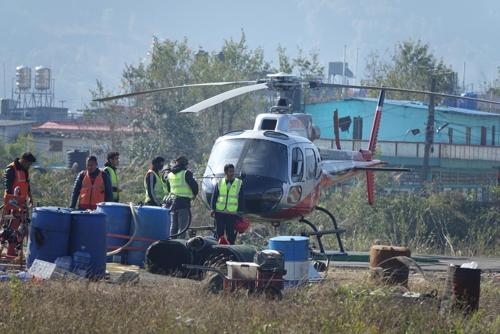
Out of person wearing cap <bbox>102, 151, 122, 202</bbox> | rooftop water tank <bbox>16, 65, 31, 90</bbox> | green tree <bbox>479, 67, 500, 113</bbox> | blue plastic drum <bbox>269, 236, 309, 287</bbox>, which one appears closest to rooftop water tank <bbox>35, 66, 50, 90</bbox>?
rooftop water tank <bbox>16, 65, 31, 90</bbox>

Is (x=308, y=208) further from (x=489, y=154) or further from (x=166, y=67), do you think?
(x=166, y=67)

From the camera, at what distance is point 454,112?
169 feet

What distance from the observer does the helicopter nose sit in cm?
1480

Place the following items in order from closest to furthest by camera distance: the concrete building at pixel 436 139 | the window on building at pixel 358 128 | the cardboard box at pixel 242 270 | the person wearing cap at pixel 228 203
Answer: the cardboard box at pixel 242 270 < the person wearing cap at pixel 228 203 < the concrete building at pixel 436 139 < the window on building at pixel 358 128

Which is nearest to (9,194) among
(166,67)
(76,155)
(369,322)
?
(369,322)

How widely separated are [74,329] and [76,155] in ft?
113

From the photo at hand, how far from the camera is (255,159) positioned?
15.0 m

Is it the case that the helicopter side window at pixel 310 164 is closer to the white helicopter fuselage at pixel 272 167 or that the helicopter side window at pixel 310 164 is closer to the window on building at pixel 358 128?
the white helicopter fuselage at pixel 272 167

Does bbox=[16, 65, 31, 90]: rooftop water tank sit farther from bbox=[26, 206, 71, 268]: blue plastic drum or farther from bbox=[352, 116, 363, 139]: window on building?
bbox=[26, 206, 71, 268]: blue plastic drum

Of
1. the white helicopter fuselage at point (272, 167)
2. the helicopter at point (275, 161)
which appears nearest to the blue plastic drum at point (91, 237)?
the helicopter at point (275, 161)

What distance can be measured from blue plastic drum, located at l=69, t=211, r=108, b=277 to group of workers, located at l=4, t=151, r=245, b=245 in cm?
200

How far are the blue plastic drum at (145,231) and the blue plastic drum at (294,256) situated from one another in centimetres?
233

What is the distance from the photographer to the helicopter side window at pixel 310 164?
15836mm

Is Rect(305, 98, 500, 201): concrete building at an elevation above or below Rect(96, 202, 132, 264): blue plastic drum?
above
